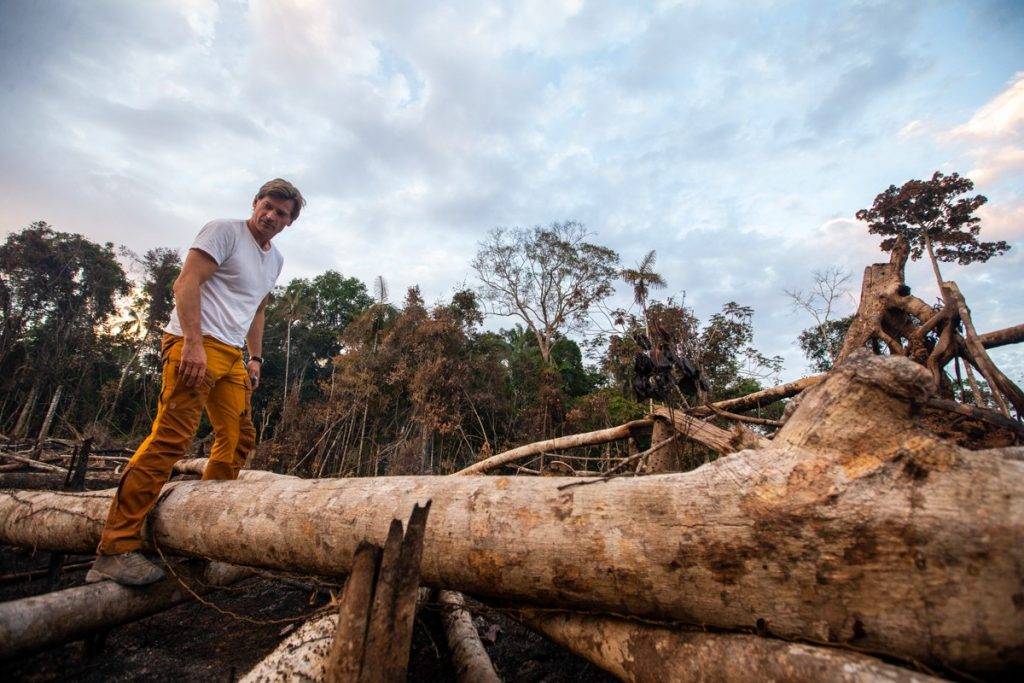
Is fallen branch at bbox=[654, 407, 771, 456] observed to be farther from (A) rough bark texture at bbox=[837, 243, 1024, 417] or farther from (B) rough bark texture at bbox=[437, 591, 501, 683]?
(B) rough bark texture at bbox=[437, 591, 501, 683]

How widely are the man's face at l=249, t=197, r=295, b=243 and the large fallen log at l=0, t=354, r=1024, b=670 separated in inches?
72.5

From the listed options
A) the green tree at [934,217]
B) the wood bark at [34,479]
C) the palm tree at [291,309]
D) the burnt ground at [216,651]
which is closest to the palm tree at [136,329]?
the palm tree at [291,309]

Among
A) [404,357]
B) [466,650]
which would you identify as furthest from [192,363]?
[404,357]

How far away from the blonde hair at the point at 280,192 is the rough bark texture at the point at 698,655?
2.51 metres

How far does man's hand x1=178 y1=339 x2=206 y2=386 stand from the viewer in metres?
2.04

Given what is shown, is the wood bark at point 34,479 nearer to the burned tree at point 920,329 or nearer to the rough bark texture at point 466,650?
the rough bark texture at point 466,650

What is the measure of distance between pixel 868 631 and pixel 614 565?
0.60 m

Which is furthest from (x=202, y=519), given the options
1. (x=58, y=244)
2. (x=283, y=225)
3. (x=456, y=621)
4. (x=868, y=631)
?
(x=58, y=244)

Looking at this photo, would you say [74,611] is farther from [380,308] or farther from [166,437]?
[380,308]

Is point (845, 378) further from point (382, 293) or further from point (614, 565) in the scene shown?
point (382, 293)

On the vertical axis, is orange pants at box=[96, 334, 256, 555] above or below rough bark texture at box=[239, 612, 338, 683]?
above

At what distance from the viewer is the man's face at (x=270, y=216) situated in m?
2.49

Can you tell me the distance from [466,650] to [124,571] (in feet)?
5.33

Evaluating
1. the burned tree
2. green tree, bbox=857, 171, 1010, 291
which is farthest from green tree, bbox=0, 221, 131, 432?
green tree, bbox=857, 171, 1010, 291
